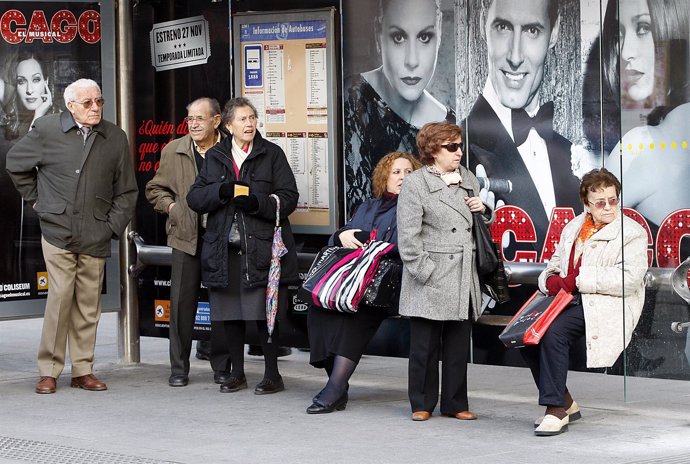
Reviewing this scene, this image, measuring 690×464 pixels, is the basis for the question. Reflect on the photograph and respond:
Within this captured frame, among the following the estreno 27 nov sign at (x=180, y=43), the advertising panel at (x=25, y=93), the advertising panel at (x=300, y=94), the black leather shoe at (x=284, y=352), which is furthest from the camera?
the black leather shoe at (x=284, y=352)

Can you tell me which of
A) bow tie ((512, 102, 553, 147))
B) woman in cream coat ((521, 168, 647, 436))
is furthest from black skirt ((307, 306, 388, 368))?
bow tie ((512, 102, 553, 147))

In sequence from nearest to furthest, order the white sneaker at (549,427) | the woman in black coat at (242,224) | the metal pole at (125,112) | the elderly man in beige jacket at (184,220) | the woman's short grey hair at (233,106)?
1. the white sneaker at (549,427)
2. the woman in black coat at (242,224)
3. the woman's short grey hair at (233,106)
4. the elderly man in beige jacket at (184,220)
5. the metal pole at (125,112)

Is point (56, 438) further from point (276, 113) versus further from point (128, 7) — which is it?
point (128, 7)

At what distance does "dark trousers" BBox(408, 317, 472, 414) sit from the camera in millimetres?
7695

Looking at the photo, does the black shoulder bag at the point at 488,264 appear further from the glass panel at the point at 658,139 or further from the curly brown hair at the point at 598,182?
the glass panel at the point at 658,139

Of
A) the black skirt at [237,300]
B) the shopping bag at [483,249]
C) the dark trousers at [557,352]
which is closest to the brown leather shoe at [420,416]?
the dark trousers at [557,352]

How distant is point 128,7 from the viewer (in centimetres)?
1010

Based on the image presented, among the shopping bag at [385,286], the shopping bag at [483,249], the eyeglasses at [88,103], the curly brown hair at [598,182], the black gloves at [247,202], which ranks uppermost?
the eyeglasses at [88,103]

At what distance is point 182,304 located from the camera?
9.23m

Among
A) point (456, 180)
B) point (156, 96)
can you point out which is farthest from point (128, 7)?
point (456, 180)

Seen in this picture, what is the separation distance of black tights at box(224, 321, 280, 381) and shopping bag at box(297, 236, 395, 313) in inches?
28.2

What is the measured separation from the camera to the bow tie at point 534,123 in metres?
8.42

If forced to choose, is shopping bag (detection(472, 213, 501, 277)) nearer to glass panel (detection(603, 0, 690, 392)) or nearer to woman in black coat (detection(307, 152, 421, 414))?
woman in black coat (detection(307, 152, 421, 414))

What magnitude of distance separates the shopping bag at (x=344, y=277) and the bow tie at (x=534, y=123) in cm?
117
